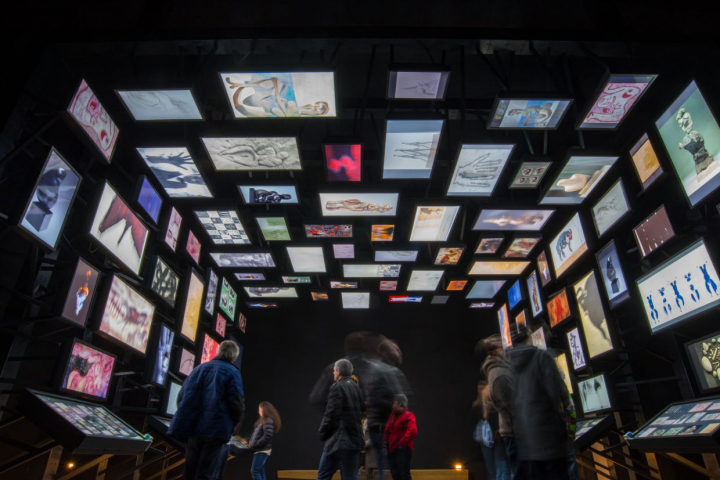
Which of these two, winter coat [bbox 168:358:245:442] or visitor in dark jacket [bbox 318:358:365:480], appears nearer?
winter coat [bbox 168:358:245:442]

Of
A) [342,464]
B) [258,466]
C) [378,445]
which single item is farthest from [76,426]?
[258,466]

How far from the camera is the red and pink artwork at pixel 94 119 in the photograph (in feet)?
12.8

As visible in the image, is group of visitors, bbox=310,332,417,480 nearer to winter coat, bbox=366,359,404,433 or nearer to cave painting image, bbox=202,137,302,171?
winter coat, bbox=366,359,404,433

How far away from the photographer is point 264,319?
413 inches

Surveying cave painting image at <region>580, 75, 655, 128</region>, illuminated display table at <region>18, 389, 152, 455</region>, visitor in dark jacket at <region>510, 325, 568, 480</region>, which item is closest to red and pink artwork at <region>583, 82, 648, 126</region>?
cave painting image at <region>580, 75, 655, 128</region>

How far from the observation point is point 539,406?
98.1 inches

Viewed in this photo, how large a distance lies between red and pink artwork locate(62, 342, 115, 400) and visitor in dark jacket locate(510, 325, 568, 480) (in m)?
3.83

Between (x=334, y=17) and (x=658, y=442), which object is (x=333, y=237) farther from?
(x=658, y=442)

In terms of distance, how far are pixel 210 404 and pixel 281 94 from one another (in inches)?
116

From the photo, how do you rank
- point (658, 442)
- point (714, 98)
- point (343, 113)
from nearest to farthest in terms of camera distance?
point (658, 442), point (714, 98), point (343, 113)

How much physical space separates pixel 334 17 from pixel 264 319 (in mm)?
8064

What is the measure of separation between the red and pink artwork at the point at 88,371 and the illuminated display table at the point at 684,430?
16.3ft

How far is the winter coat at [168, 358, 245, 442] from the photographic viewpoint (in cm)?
320

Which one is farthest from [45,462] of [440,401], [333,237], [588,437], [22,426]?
[440,401]
